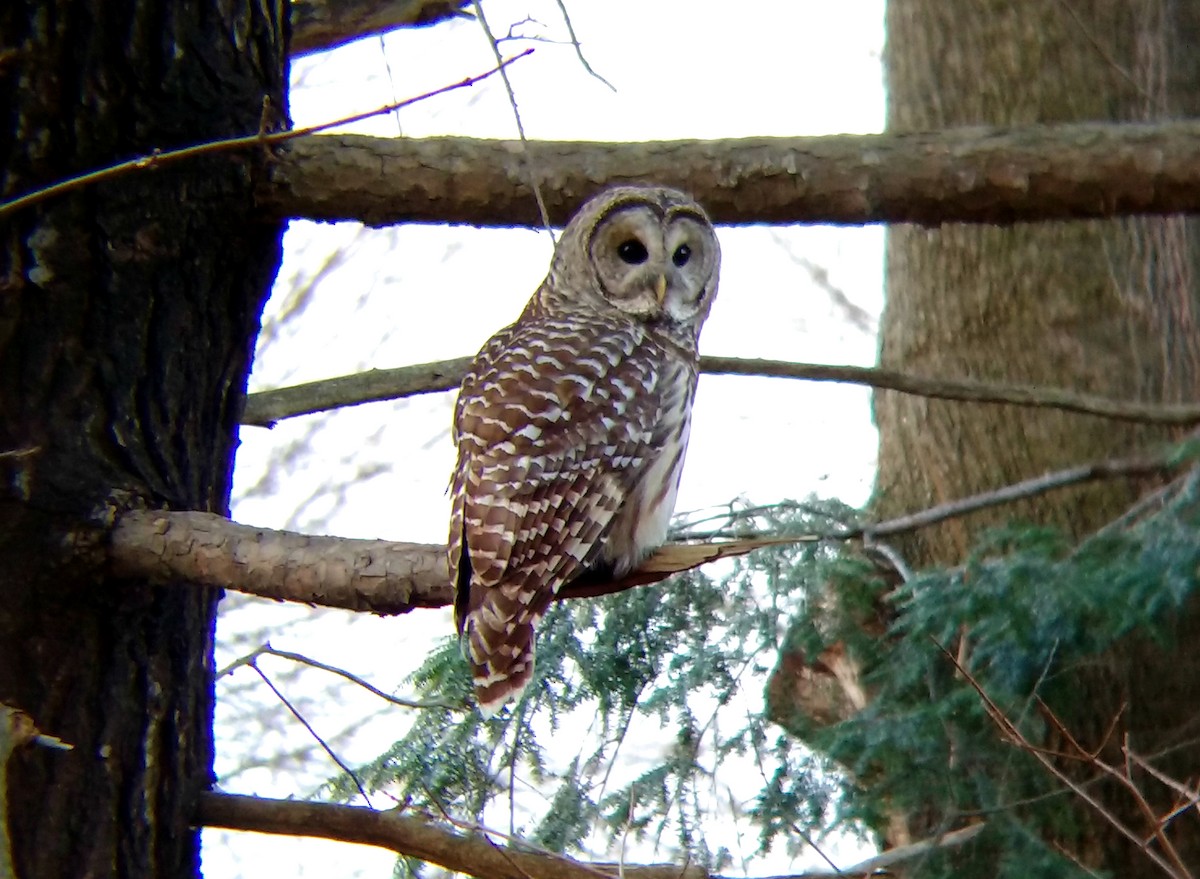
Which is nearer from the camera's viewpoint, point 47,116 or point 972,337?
point 47,116

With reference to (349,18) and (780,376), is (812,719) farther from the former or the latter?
(349,18)

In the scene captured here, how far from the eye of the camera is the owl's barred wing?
293 cm

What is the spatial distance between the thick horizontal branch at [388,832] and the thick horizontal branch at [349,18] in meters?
2.04

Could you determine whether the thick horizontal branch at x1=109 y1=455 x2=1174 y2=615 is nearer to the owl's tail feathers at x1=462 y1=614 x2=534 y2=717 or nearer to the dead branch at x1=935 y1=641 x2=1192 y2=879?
the owl's tail feathers at x1=462 y1=614 x2=534 y2=717

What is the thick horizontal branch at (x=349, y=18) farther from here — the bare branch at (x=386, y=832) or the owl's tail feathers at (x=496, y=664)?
the bare branch at (x=386, y=832)

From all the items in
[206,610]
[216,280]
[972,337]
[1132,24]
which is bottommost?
[206,610]

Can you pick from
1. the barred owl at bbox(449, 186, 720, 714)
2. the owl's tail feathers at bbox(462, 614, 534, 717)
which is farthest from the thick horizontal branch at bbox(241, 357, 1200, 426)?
the owl's tail feathers at bbox(462, 614, 534, 717)

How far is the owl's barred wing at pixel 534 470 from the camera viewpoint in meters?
2.93

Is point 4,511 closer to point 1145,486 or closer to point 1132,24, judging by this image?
point 1145,486

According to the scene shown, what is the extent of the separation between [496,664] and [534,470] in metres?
0.41

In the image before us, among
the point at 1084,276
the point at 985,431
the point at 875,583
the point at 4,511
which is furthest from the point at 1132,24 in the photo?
the point at 4,511

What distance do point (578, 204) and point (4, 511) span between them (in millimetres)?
1198

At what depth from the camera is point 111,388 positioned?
109 inches

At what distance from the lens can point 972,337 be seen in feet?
16.7
